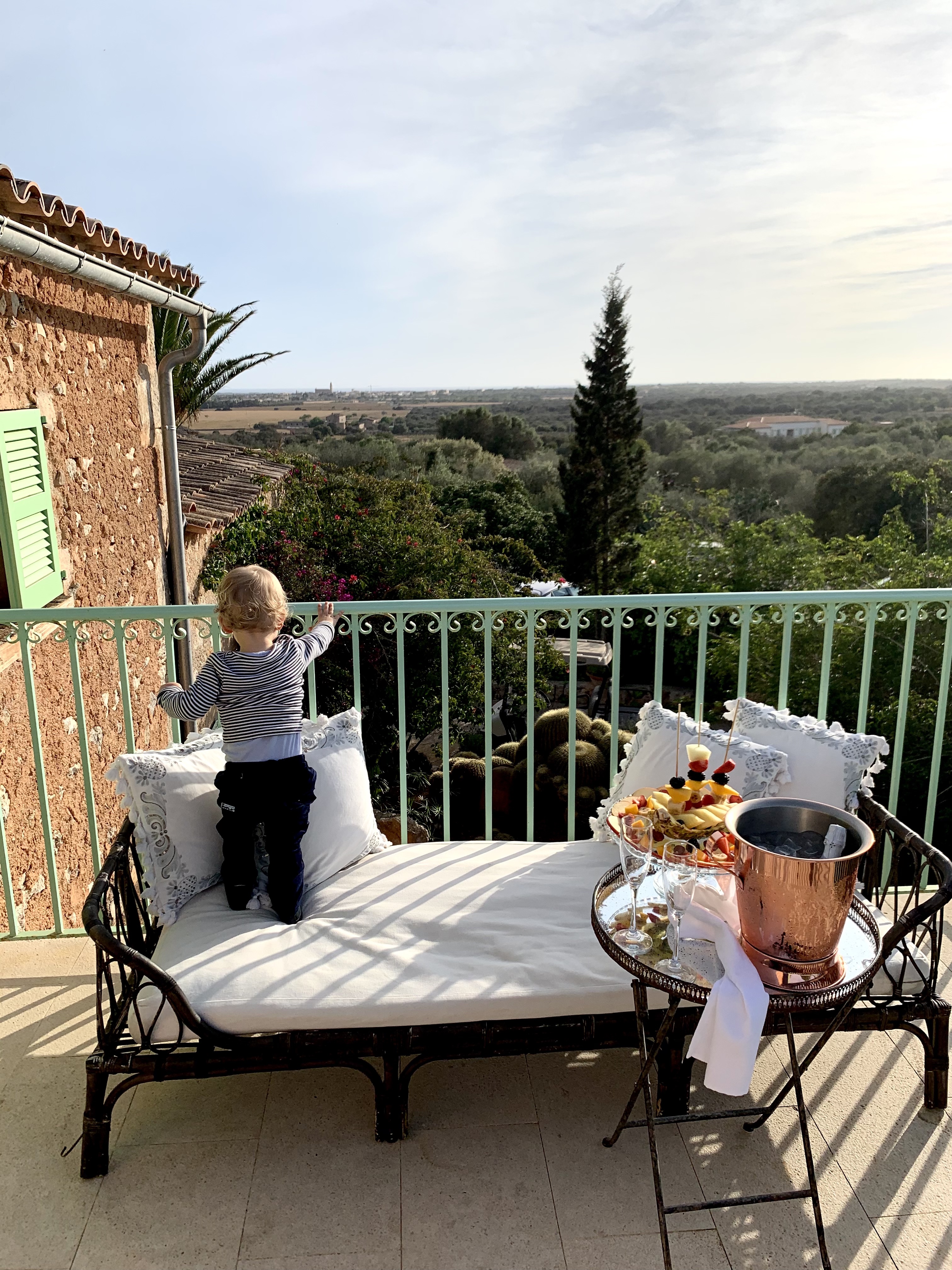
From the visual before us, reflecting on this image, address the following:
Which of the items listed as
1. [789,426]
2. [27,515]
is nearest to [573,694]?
[27,515]

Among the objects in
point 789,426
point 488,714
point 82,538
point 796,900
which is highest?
point 789,426

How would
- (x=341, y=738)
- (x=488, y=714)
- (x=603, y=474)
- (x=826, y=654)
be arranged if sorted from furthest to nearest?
(x=603, y=474) < (x=488, y=714) < (x=826, y=654) < (x=341, y=738)

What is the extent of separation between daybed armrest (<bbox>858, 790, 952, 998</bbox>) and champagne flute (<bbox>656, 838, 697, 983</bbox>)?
1.33 feet

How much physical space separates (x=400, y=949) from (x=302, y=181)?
19.6m

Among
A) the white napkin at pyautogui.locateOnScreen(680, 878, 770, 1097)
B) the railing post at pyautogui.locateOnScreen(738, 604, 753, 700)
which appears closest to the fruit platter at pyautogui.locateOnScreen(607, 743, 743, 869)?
the white napkin at pyautogui.locateOnScreen(680, 878, 770, 1097)

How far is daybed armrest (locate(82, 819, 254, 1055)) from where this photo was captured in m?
1.83

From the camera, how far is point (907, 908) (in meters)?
2.43

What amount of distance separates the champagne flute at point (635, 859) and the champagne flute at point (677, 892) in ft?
0.12

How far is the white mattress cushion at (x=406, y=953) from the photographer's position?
1.92 m

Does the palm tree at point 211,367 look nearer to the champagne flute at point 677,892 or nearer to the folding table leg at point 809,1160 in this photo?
the champagne flute at point 677,892

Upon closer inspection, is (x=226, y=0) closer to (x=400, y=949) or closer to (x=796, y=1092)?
(x=400, y=949)

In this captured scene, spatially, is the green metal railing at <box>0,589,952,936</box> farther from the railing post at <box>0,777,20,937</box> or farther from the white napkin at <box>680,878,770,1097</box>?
the white napkin at <box>680,878,770,1097</box>

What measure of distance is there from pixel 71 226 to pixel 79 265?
0.18 meters

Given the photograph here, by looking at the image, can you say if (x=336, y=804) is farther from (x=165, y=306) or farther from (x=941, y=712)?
(x=165, y=306)
